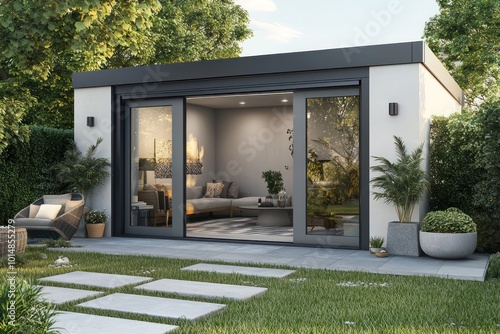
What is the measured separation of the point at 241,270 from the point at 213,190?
8.41m

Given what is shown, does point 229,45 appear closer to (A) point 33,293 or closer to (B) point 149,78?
(B) point 149,78

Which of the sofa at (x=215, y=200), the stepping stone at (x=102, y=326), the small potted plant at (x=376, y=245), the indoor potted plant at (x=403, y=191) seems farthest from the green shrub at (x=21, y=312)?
the sofa at (x=215, y=200)

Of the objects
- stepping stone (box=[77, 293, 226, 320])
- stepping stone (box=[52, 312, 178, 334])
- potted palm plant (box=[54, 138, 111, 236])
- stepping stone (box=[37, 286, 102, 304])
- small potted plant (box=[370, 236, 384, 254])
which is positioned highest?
potted palm plant (box=[54, 138, 111, 236])

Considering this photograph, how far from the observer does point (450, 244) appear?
7.64 metres

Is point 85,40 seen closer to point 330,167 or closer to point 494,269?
point 330,167

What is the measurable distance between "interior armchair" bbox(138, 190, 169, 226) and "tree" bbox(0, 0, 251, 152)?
8.61ft

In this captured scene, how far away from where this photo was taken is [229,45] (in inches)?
862

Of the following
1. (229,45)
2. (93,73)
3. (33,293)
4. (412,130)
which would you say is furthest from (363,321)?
(229,45)

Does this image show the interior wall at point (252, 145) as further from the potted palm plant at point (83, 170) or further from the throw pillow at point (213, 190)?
the potted palm plant at point (83, 170)

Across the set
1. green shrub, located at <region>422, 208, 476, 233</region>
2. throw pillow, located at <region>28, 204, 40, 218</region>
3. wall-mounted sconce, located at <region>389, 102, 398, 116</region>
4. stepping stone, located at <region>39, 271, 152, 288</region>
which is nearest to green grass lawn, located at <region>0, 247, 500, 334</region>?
stepping stone, located at <region>39, 271, 152, 288</region>

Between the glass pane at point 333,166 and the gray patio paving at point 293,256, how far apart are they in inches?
19.6

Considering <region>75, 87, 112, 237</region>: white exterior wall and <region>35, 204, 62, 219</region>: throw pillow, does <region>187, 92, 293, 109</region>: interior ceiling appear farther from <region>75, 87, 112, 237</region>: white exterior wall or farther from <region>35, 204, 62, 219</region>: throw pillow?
<region>35, 204, 62, 219</region>: throw pillow

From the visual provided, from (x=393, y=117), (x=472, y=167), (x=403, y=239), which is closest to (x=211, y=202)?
(x=393, y=117)

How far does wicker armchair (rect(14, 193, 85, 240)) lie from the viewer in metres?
9.40
